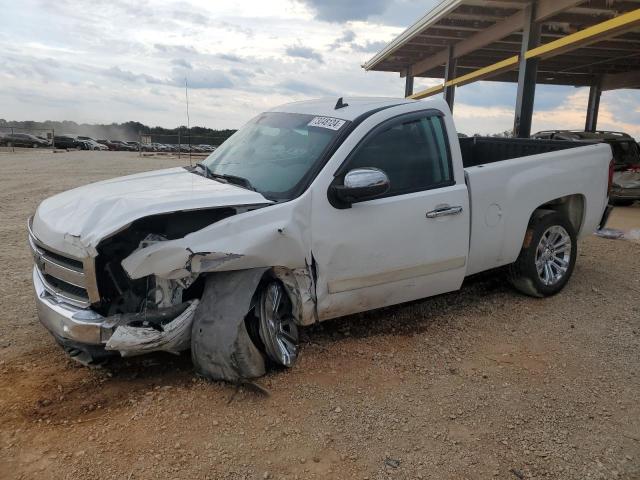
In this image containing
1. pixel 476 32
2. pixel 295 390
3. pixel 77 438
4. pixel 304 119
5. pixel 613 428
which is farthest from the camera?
pixel 476 32

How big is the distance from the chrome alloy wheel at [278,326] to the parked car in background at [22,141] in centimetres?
5094

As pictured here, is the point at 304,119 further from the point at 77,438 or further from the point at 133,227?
the point at 77,438

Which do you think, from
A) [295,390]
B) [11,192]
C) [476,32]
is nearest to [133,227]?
[295,390]

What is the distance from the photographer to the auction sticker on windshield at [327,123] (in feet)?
13.1

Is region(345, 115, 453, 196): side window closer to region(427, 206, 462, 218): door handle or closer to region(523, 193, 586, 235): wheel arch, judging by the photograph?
region(427, 206, 462, 218): door handle

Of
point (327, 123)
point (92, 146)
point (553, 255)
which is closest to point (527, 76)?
point (553, 255)

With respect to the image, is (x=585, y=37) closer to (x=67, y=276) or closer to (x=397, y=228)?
(x=397, y=228)

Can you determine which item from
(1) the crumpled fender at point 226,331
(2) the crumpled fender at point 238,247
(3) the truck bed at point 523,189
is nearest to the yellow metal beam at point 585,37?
(3) the truck bed at point 523,189

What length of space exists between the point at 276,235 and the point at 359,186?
666 mm

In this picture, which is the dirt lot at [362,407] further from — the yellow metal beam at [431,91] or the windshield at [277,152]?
the yellow metal beam at [431,91]

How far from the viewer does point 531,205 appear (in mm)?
4961

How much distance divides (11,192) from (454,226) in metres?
12.0

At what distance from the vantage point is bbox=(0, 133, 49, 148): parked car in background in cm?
4669

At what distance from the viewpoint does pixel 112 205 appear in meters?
3.24
